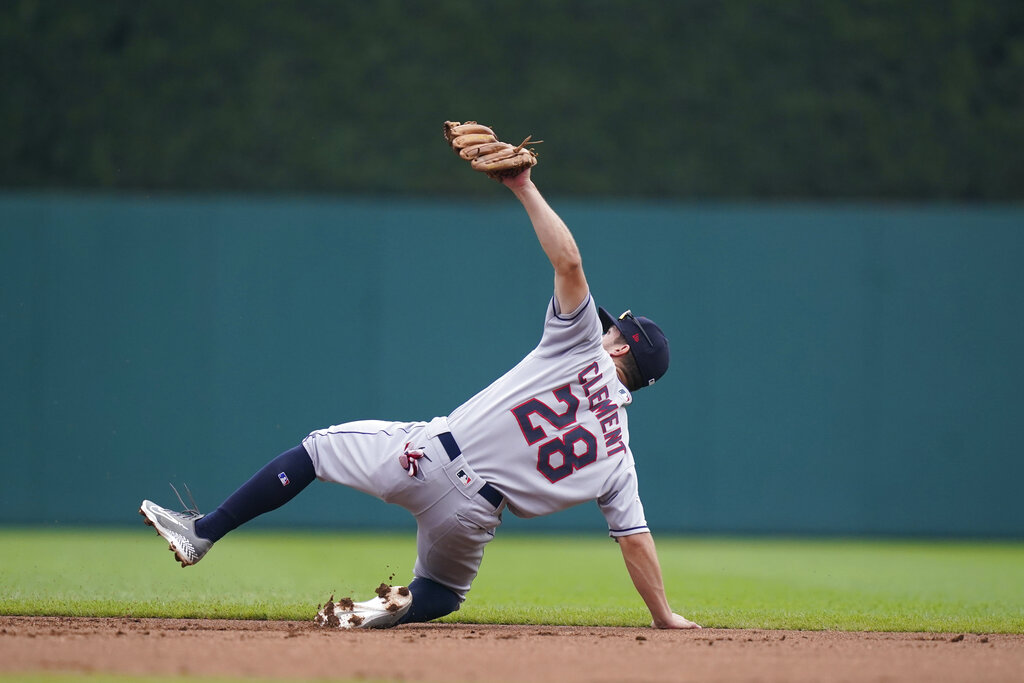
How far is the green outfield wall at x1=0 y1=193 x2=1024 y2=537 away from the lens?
9.14m

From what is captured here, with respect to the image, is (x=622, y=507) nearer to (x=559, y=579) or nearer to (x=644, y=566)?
(x=644, y=566)

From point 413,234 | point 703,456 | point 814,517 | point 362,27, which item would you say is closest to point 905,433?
point 814,517

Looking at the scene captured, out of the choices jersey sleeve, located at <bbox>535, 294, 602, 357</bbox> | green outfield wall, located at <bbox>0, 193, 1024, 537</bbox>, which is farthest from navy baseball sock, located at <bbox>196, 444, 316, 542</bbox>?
green outfield wall, located at <bbox>0, 193, 1024, 537</bbox>

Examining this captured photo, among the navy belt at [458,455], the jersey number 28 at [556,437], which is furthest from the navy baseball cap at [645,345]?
the navy belt at [458,455]

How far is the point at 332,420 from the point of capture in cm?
923

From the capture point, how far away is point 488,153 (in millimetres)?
3826

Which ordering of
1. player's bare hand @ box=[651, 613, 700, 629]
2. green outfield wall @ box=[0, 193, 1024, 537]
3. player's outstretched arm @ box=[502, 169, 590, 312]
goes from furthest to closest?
green outfield wall @ box=[0, 193, 1024, 537], player's bare hand @ box=[651, 613, 700, 629], player's outstretched arm @ box=[502, 169, 590, 312]

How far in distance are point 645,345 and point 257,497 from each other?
1.48m

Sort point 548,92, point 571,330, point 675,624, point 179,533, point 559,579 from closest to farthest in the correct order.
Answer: point 179,533 < point 571,330 < point 675,624 < point 559,579 < point 548,92

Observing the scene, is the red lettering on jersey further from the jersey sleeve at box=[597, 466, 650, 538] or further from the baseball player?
the jersey sleeve at box=[597, 466, 650, 538]

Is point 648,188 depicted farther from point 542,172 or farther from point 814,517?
point 814,517

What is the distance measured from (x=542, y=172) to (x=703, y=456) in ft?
9.05

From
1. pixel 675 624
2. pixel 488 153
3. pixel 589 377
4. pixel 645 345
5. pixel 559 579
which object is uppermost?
pixel 488 153

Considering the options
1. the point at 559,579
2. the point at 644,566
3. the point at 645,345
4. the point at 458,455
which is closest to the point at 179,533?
the point at 458,455
